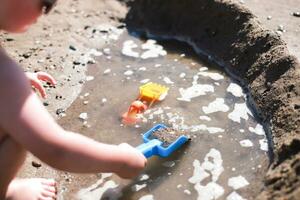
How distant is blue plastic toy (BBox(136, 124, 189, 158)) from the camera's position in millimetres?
2467

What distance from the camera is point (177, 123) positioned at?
281 cm

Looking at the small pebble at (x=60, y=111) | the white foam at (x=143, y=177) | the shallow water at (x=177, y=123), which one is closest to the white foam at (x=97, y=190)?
the shallow water at (x=177, y=123)

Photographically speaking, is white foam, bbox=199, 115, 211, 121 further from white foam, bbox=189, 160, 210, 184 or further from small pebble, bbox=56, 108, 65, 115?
small pebble, bbox=56, 108, 65, 115

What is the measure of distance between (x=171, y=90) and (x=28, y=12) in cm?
144

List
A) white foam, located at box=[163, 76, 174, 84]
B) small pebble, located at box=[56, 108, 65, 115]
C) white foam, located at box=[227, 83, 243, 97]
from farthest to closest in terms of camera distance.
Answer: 1. white foam, located at box=[163, 76, 174, 84]
2. white foam, located at box=[227, 83, 243, 97]
3. small pebble, located at box=[56, 108, 65, 115]

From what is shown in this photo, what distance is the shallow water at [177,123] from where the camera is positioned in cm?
241

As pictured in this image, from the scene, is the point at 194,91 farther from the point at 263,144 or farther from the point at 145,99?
the point at 263,144

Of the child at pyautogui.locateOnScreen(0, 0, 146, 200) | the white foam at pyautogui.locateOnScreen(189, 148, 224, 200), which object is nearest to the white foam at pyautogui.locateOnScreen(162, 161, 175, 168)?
the white foam at pyautogui.locateOnScreen(189, 148, 224, 200)

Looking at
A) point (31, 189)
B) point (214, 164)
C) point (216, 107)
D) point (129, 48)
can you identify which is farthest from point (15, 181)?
point (129, 48)

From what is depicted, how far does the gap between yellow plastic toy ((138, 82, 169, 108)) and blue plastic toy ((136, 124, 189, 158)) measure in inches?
12.5

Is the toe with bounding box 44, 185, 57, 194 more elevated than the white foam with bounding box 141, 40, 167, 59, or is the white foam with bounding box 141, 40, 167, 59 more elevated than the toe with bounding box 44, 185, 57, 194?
the toe with bounding box 44, 185, 57, 194

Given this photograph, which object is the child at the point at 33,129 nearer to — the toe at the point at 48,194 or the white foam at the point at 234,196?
the toe at the point at 48,194

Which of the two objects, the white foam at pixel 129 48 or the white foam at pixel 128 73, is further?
the white foam at pixel 129 48

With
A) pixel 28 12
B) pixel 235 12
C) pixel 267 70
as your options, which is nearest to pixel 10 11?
pixel 28 12
